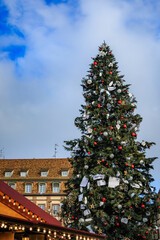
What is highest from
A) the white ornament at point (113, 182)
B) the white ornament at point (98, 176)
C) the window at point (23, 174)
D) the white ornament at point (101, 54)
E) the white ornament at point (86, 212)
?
the white ornament at point (101, 54)

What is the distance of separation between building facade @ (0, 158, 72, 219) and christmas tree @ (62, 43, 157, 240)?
85.3 ft

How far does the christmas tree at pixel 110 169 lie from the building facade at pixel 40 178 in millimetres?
26001

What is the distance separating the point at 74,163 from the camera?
15508mm

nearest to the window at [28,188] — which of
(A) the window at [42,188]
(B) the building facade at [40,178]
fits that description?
(B) the building facade at [40,178]

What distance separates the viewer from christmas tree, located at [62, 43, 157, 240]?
535 inches

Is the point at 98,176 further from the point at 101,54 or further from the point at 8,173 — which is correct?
the point at 8,173

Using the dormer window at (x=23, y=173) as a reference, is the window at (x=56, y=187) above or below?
below

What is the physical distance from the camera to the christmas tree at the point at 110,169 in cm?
1360

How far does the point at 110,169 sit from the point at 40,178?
30504mm

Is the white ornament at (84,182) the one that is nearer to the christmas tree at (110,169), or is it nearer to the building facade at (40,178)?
the christmas tree at (110,169)

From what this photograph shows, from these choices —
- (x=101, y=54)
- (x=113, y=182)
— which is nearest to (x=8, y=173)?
(x=101, y=54)

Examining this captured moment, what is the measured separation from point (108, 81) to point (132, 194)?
673 cm

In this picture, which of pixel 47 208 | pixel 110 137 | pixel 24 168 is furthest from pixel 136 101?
pixel 24 168

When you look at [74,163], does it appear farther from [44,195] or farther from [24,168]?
[24,168]
